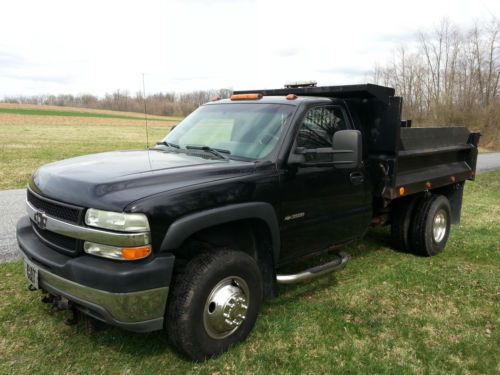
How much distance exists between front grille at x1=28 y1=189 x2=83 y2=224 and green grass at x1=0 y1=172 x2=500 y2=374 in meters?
1.08

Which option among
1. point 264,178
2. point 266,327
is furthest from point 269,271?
point 264,178

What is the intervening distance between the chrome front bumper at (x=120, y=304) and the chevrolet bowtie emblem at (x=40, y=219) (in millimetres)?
363

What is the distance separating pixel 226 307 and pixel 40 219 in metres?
1.49

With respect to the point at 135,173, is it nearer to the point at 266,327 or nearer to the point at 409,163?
the point at 266,327

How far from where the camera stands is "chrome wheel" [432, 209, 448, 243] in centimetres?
591

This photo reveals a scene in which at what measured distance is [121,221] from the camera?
267 cm

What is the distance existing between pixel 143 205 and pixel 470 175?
217 inches

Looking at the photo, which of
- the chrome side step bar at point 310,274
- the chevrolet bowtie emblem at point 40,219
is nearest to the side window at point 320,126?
the chrome side step bar at point 310,274

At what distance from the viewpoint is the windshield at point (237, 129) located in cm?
381

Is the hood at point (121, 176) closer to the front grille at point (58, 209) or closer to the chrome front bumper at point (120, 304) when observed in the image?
the front grille at point (58, 209)

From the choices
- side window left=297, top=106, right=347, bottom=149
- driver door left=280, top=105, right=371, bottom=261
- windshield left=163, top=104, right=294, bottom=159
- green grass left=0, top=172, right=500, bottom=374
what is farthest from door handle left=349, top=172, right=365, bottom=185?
green grass left=0, top=172, right=500, bottom=374

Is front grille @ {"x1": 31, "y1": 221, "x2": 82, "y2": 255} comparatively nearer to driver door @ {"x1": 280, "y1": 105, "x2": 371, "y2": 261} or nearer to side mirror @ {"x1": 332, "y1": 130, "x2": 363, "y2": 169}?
driver door @ {"x1": 280, "y1": 105, "x2": 371, "y2": 261}

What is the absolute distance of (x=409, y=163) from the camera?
516cm

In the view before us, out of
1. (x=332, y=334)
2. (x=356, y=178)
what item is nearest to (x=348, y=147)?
(x=356, y=178)
